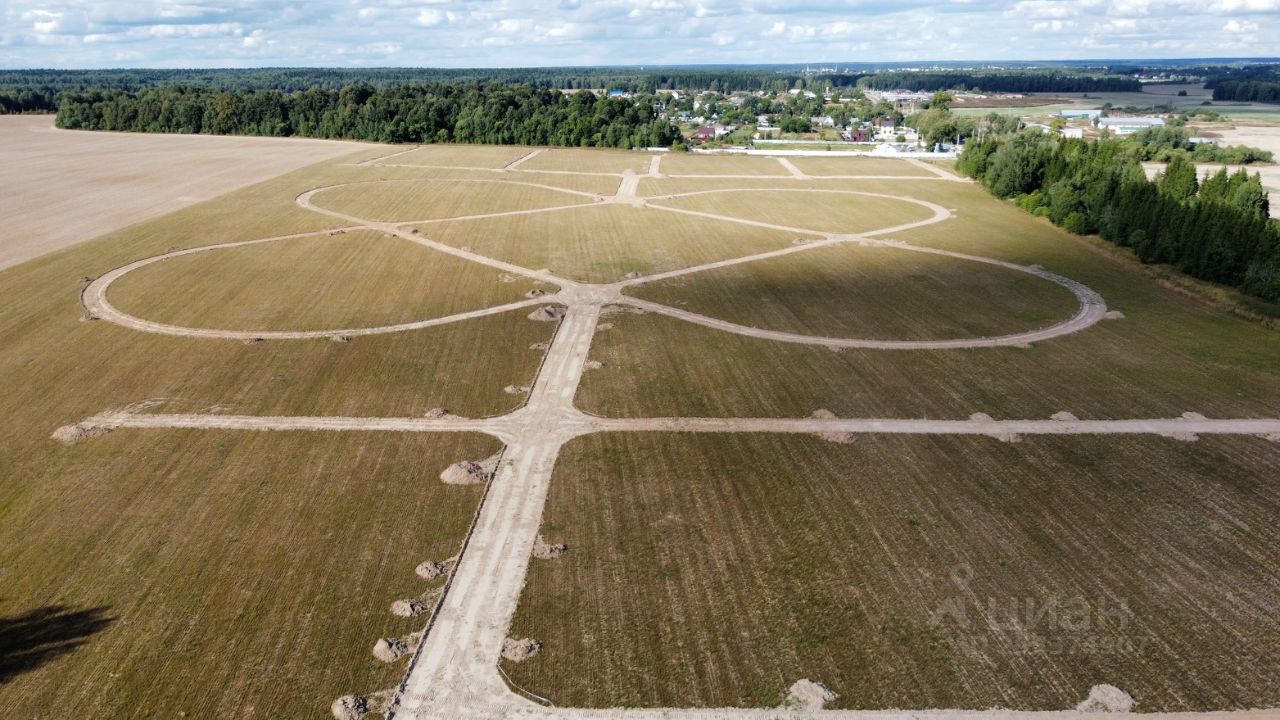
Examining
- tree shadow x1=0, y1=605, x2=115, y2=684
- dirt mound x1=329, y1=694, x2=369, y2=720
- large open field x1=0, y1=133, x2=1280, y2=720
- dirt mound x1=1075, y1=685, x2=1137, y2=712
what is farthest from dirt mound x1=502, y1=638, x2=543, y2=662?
dirt mound x1=1075, y1=685, x2=1137, y2=712

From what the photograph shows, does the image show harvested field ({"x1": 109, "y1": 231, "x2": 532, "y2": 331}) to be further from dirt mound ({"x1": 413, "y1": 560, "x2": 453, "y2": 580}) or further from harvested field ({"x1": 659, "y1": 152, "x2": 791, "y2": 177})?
harvested field ({"x1": 659, "y1": 152, "x2": 791, "y2": 177})

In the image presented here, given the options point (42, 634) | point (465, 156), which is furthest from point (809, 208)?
point (42, 634)

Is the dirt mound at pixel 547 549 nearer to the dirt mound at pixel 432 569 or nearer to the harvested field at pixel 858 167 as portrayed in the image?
the dirt mound at pixel 432 569

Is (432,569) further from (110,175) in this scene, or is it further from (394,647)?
(110,175)

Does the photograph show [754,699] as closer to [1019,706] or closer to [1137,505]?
[1019,706]

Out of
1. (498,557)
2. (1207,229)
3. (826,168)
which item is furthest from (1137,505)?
(826,168)
